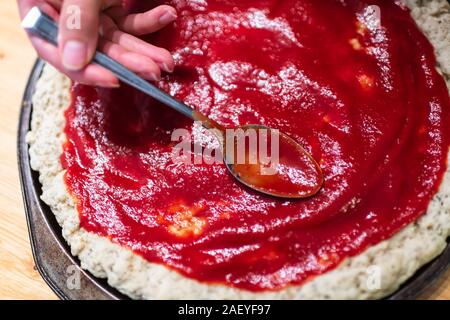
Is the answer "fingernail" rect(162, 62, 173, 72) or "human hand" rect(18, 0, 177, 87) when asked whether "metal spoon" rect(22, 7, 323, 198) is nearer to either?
"human hand" rect(18, 0, 177, 87)

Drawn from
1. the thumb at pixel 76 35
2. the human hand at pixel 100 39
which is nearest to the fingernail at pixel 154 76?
the human hand at pixel 100 39

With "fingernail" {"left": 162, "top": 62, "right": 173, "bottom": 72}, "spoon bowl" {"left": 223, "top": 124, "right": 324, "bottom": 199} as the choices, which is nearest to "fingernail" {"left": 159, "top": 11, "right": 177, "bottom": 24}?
"fingernail" {"left": 162, "top": 62, "right": 173, "bottom": 72}

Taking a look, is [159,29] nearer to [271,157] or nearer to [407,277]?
[271,157]

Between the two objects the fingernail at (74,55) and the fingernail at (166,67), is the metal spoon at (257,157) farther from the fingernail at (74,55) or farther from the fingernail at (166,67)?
the fingernail at (166,67)

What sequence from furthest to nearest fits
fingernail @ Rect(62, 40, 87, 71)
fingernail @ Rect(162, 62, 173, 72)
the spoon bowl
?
fingernail @ Rect(162, 62, 173, 72) < the spoon bowl < fingernail @ Rect(62, 40, 87, 71)
